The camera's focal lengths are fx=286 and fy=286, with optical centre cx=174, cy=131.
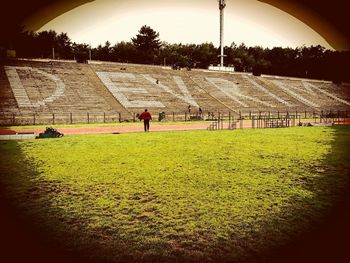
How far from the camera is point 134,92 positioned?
146ft

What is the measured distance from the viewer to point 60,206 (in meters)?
6.62

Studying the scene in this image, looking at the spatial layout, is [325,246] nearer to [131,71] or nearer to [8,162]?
[8,162]

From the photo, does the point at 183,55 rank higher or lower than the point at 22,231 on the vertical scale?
higher

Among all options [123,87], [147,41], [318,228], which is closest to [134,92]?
[123,87]

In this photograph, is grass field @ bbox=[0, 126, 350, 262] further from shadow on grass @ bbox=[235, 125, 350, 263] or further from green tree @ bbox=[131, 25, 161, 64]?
green tree @ bbox=[131, 25, 161, 64]

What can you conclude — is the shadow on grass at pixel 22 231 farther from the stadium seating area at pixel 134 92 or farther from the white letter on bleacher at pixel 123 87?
the white letter on bleacher at pixel 123 87

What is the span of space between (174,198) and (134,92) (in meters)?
38.6

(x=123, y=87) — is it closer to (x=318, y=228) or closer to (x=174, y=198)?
(x=174, y=198)

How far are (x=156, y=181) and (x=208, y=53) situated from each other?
93.2m

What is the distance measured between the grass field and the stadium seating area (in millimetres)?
23871

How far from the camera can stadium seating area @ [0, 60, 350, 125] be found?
3616cm

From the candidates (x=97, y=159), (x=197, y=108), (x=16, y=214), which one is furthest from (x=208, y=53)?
(x=16, y=214)

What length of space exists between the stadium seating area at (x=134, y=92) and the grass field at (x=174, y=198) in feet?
78.3

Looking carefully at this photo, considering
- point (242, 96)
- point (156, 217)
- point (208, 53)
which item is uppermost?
point (208, 53)
